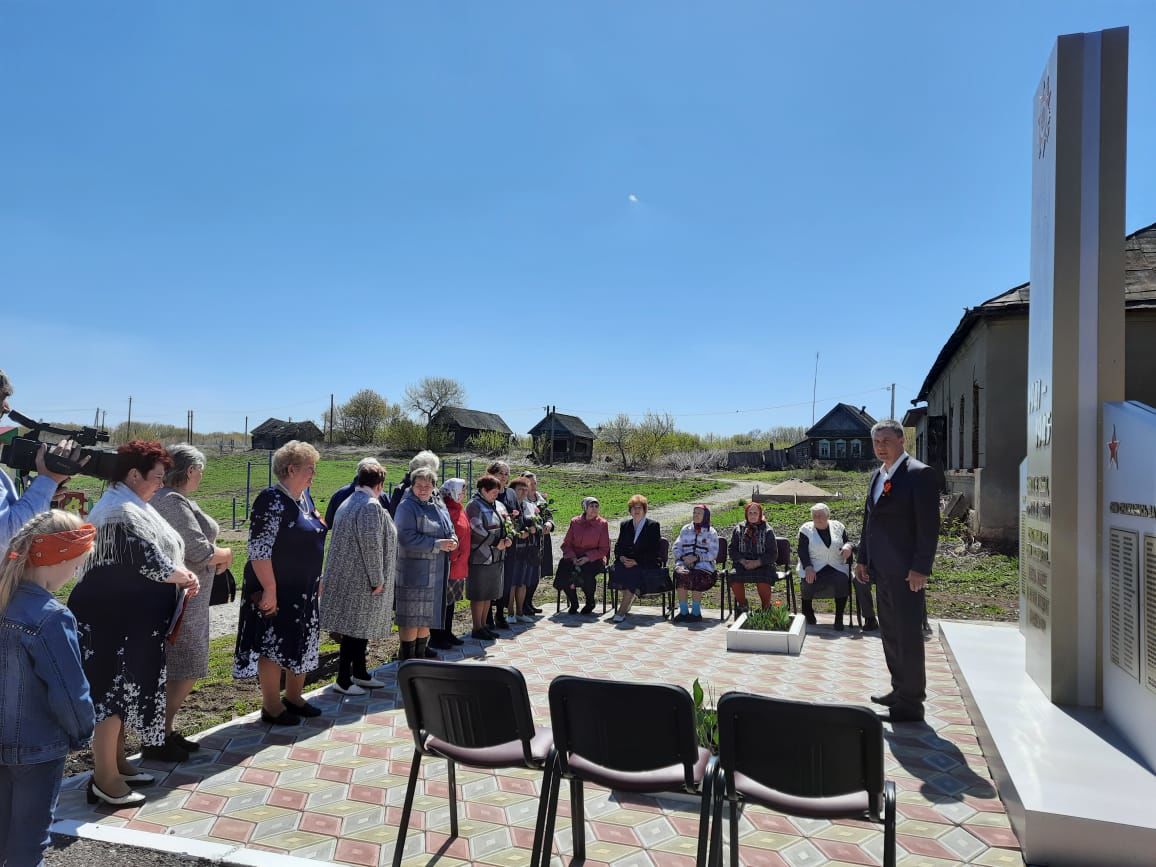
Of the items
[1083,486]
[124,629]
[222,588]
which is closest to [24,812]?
[124,629]

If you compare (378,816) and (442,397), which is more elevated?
(442,397)

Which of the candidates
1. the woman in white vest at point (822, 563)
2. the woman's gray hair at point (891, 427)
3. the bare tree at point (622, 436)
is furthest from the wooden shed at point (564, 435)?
the woman's gray hair at point (891, 427)

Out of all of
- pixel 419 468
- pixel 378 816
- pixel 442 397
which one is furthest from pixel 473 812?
pixel 442 397

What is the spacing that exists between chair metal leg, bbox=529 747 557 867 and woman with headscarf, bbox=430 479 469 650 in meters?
4.30

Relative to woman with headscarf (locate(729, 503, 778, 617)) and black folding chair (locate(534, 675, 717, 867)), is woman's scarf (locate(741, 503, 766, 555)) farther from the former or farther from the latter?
black folding chair (locate(534, 675, 717, 867))

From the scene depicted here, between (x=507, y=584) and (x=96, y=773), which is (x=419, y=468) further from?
(x=96, y=773)

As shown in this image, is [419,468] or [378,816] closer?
[378,816]

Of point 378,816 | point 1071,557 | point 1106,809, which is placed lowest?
point 378,816

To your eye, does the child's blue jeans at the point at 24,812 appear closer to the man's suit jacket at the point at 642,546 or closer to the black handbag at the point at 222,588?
the black handbag at the point at 222,588

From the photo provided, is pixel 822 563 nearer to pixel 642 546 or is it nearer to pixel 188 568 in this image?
pixel 642 546

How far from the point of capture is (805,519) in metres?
21.3

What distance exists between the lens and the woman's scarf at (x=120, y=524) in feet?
12.0

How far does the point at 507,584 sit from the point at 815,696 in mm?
4027

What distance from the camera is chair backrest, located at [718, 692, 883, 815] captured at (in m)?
2.52
